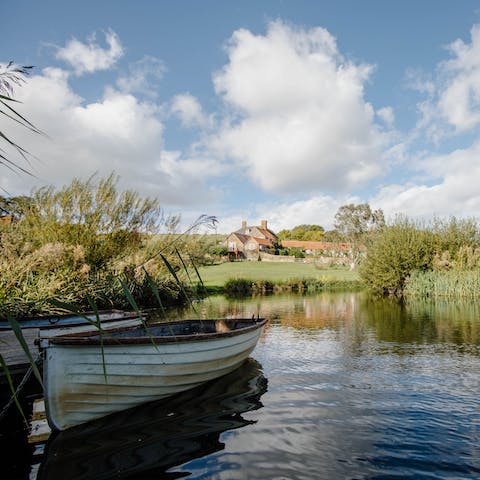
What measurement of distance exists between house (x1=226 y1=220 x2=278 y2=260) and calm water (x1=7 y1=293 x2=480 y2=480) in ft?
192

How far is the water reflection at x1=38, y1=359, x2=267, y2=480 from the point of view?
15.7 feet

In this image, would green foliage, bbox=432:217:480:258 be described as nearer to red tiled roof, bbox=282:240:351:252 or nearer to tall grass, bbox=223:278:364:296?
tall grass, bbox=223:278:364:296

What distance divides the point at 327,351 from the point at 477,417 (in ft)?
16.8

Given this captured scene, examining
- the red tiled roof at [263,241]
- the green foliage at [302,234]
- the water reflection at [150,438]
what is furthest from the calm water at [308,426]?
the green foliage at [302,234]

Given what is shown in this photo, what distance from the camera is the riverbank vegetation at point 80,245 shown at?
12.6 m

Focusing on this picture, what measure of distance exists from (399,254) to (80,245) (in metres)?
21.5

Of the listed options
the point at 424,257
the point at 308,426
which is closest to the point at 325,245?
the point at 424,257

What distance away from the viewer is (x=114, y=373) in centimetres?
591

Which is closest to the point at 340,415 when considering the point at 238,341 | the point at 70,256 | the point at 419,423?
the point at 419,423

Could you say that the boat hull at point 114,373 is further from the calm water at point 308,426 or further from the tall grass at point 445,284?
the tall grass at point 445,284

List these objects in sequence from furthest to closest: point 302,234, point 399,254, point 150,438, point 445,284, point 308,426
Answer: point 302,234 → point 399,254 → point 445,284 → point 308,426 → point 150,438

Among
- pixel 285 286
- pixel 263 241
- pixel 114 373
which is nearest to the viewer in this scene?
pixel 114 373

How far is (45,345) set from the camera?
5449 mm

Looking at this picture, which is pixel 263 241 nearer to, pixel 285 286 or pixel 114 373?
pixel 285 286
